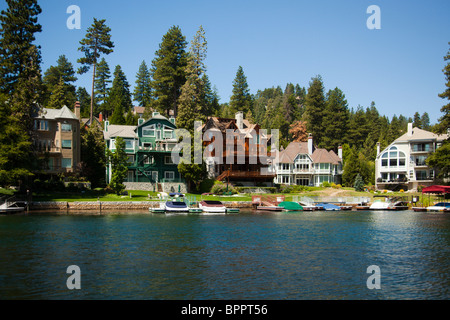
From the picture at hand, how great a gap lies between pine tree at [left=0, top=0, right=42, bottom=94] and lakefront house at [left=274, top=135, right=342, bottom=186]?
56.8 m

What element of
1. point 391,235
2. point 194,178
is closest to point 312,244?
point 391,235

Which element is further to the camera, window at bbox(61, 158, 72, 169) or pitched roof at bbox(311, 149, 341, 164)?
Answer: pitched roof at bbox(311, 149, 341, 164)

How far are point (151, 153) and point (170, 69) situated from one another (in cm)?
2609

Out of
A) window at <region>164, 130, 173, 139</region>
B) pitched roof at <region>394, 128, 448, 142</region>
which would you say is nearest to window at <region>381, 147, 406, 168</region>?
pitched roof at <region>394, 128, 448, 142</region>

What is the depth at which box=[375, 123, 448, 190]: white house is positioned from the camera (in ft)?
275

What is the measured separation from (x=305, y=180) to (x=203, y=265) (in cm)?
7258

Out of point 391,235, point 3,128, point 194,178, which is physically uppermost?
point 3,128

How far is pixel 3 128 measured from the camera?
5691cm

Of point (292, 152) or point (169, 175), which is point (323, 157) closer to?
point (292, 152)

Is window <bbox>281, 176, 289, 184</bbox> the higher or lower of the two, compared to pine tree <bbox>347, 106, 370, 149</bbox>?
lower

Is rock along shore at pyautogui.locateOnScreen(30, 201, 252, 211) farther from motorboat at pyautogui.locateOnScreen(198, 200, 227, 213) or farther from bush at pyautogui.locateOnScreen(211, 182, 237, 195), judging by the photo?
bush at pyautogui.locateOnScreen(211, 182, 237, 195)

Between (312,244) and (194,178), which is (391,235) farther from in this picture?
(194,178)

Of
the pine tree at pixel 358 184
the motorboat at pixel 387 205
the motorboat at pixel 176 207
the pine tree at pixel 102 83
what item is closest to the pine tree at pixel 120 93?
the pine tree at pixel 102 83

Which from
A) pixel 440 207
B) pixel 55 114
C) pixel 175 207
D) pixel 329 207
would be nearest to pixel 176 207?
pixel 175 207
